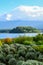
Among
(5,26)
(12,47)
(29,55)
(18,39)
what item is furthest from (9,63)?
(5,26)

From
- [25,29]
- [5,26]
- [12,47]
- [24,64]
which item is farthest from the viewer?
[25,29]

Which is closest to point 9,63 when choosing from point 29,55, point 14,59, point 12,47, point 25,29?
point 14,59

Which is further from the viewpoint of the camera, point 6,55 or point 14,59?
point 6,55

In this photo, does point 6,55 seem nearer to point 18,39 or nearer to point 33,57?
point 33,57

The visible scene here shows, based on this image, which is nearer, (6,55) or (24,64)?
(24,64)

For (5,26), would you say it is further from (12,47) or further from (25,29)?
(12,47)

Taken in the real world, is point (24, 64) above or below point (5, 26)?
below

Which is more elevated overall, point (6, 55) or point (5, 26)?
point (5, 26)

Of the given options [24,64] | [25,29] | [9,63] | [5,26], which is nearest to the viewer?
[24,64]

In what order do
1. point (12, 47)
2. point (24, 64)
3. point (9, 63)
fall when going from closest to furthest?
point (24, 64)
point (9, 63)
point (12, 47)
